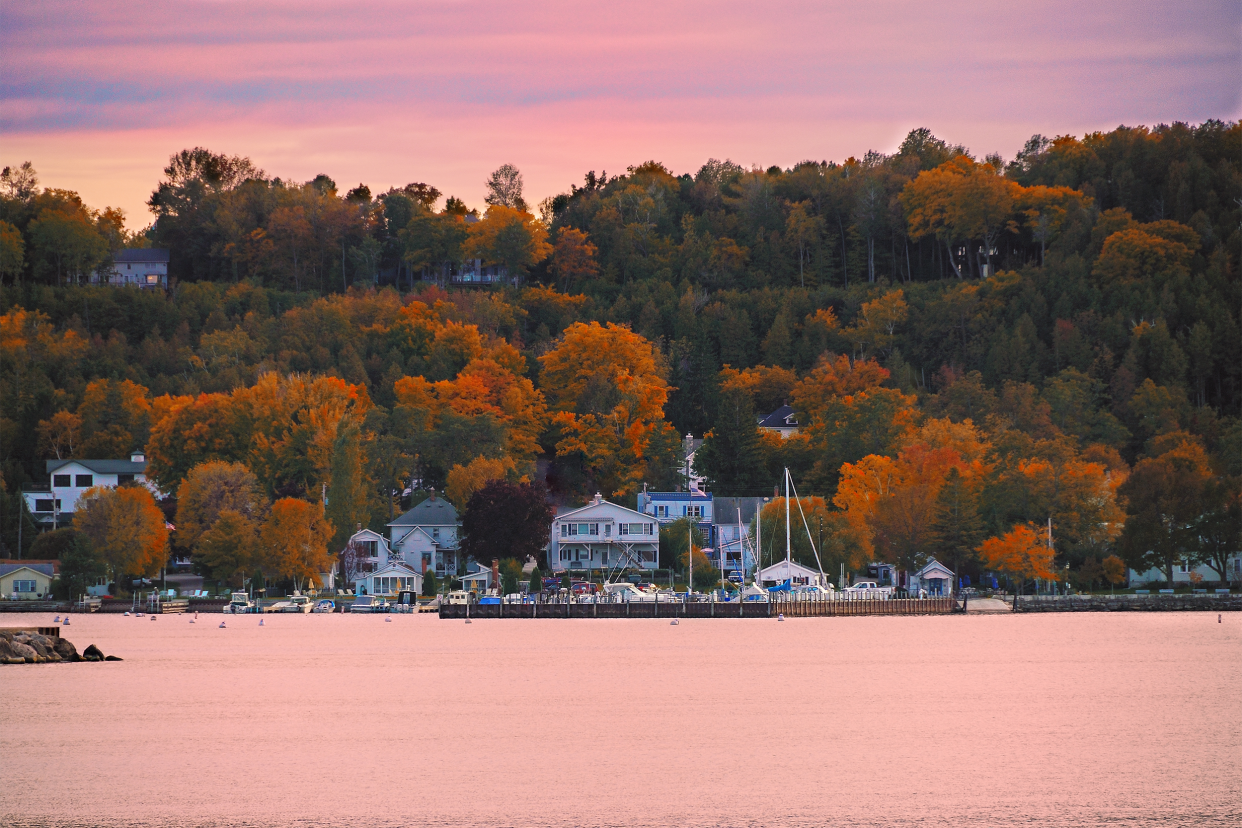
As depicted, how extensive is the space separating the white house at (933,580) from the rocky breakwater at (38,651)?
154 feet

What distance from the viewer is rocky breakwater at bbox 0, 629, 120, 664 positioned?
207 feet

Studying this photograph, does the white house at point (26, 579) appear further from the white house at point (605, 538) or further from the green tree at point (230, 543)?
the white house at point (605, 538)

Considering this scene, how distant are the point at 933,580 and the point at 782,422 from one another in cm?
3297

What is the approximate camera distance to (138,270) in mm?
157500

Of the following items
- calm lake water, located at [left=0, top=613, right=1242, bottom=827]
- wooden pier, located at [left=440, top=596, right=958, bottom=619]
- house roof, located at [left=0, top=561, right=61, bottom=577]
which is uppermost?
house roof, located at [left=0, top=561, right=61, bottom=577]

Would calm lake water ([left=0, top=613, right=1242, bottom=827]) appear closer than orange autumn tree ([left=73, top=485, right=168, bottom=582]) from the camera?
Yes

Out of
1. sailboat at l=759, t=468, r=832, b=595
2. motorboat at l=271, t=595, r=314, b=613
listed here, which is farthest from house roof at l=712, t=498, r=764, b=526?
motorboat at l=271, t=595, r=314, b=613

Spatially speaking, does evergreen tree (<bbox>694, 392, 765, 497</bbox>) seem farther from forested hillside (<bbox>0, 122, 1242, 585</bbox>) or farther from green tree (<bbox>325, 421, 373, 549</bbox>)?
green tree (<bbox>325, 421, 373, 549</bbox>)

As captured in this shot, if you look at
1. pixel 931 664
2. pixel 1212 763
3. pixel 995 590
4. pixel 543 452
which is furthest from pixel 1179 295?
pixel 1212 763

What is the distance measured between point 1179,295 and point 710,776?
103 m

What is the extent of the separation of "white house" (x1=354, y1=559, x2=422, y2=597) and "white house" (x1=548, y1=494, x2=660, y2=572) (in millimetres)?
9325

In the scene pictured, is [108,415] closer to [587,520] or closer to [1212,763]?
[587,520]

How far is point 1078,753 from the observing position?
41625mm

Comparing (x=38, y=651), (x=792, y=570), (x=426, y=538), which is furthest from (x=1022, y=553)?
(x=38, y=651)
